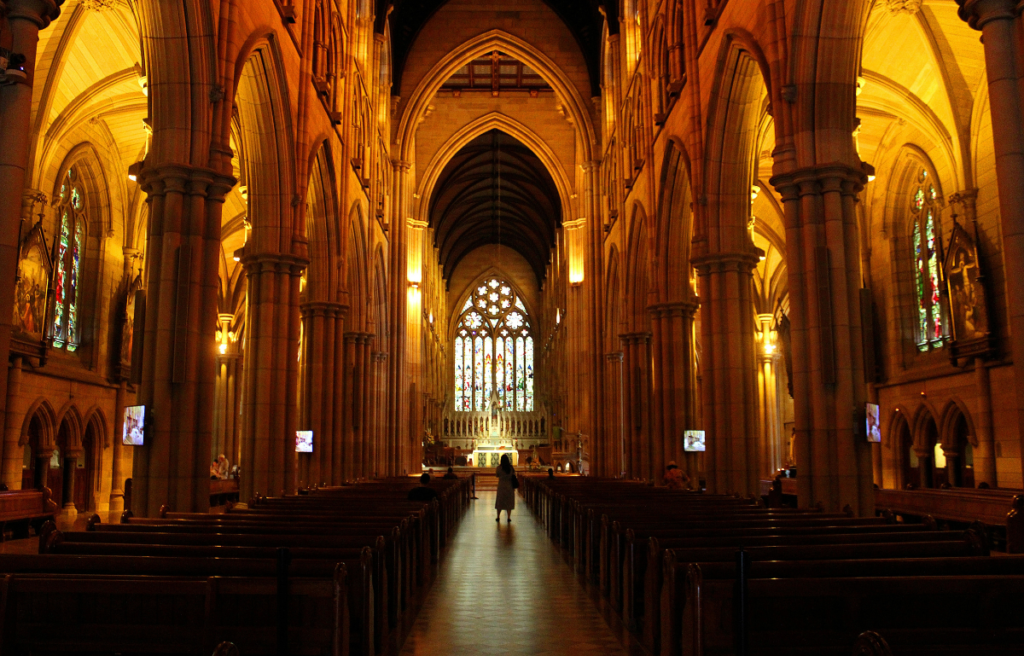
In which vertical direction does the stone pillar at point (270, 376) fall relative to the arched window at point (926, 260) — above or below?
below

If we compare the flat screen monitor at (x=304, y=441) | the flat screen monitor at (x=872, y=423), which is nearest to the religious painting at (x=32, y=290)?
the flat screen monitor at (x=304, y=441)

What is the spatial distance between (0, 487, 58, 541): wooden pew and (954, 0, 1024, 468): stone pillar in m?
14.7

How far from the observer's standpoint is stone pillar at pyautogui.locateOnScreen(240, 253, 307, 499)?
15023 mm

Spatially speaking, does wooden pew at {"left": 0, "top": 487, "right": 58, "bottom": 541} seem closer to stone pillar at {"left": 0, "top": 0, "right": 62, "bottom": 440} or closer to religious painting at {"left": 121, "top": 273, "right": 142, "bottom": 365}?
religious painting at {"left": 121, "top": 273, "right": 142, "bottom": 365}

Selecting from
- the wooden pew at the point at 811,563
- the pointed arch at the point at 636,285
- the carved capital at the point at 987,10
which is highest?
the pointed arch at the point at 636,285

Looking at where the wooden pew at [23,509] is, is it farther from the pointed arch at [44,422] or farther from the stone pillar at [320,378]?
the stone pillar at [320,378]

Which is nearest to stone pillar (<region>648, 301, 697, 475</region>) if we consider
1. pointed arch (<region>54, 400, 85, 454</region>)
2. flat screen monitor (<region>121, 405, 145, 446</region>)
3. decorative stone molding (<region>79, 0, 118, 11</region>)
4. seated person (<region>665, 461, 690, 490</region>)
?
seated person (<region>665, 461, 690, 490</region>)

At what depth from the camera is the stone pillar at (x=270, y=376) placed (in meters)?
15.0

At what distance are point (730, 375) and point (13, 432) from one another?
15.6 meters

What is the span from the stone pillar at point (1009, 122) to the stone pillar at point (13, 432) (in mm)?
19052

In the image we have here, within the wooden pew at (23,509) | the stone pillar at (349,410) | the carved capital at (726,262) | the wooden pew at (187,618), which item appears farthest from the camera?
the stone pillar at (349,410)

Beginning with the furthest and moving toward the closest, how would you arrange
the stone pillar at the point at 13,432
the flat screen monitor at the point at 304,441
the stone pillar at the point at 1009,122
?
1. the stone pillar at the point at 13,432
2. the flat screen monitor at the point at 304,441
3. the stone pillar at the point at 1009,122

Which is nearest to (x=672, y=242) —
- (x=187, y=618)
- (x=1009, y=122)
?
(x=1009, y=122)

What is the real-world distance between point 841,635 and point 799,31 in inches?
356
